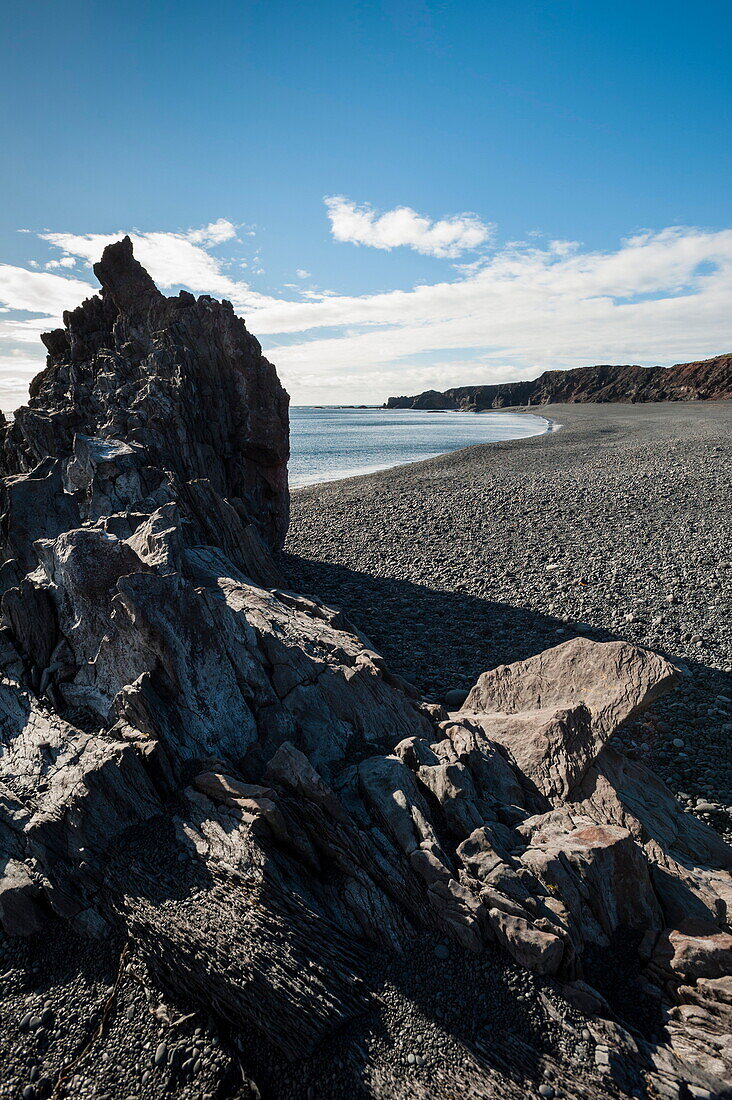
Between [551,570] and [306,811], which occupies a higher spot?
[306,811]

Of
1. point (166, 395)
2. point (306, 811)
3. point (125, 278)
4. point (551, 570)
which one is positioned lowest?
point (551, 570)

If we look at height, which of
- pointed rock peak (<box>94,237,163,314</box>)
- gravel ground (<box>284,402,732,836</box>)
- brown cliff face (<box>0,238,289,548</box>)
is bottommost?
gravel ground (<box>284,402,732,836</box>)

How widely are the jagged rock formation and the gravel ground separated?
326 centimetres

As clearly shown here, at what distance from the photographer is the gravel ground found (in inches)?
525

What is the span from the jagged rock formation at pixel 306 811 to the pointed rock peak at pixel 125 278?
16.8 m

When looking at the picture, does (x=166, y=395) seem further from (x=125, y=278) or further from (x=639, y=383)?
(x=639, y=383)

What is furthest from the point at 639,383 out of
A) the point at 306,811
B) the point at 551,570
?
the point at 306,811

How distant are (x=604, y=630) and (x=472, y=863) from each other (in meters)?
12.6

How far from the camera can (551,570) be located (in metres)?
22.0

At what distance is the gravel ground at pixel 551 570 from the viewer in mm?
13344

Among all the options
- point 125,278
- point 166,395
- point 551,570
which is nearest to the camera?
point 166,395

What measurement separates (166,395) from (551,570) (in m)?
16.0

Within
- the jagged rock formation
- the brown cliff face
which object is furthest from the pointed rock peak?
the jagged rock formation

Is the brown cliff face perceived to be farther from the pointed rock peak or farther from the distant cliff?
the distant cliff
